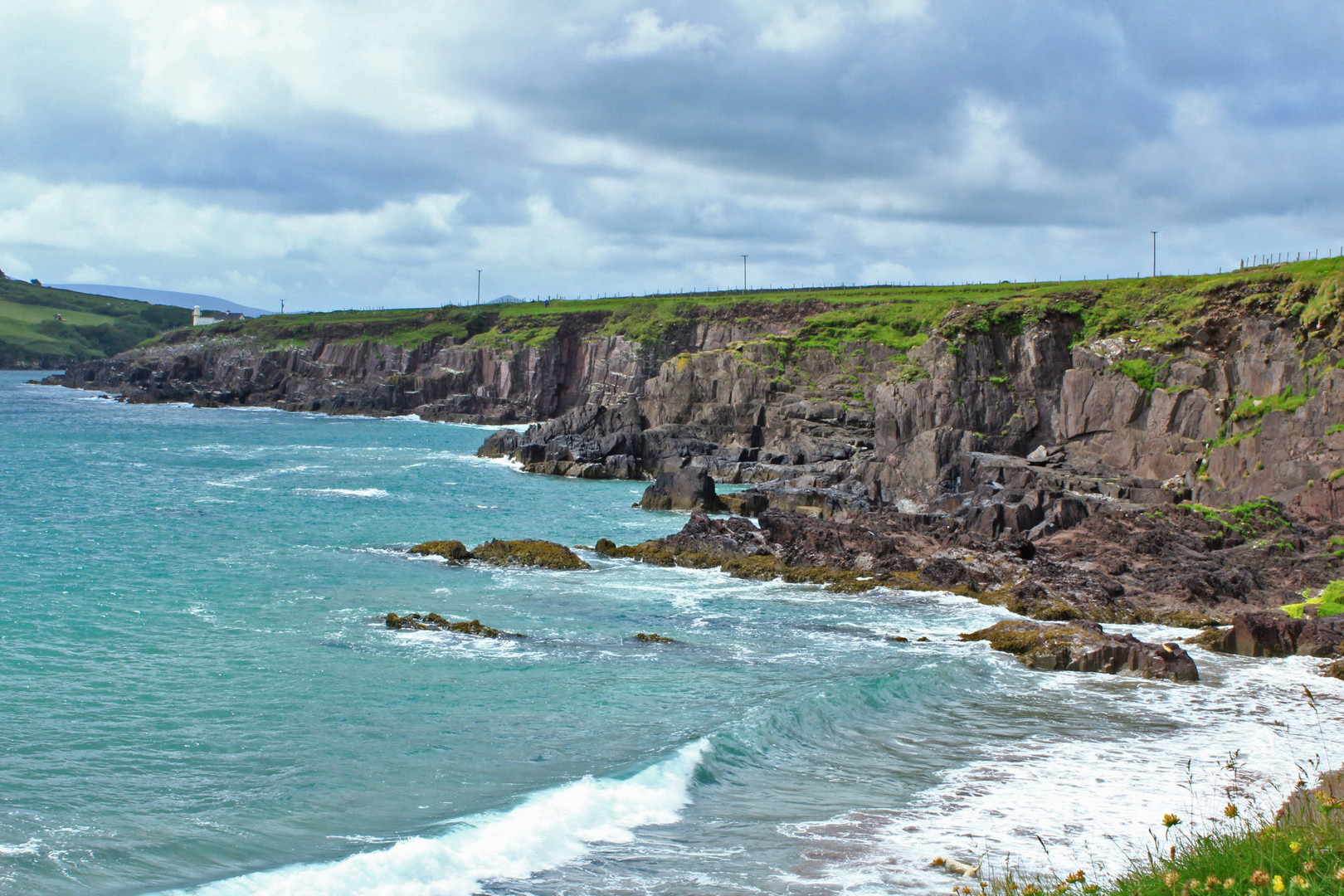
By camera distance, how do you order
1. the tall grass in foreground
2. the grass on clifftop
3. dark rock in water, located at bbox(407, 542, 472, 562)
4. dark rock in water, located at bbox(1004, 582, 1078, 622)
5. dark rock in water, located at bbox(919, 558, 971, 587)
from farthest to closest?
the grass on clifftop
dark rock in water, located at bbox(407, 542, 472, 562)
dark rock in water, located at bbox(919, 558, 971, 587)
dark rock in water, located at bbox(1004, 582, 1078, 622)
the tall grass in foreground

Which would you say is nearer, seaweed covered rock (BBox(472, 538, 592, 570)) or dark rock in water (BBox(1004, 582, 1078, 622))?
dark rock in water (BBox(1004, 582, 1078, 622))

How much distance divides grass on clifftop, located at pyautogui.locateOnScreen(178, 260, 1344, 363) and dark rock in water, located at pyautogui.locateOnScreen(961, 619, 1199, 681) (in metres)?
26.0

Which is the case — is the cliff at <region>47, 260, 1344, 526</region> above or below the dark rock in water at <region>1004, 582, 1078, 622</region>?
above

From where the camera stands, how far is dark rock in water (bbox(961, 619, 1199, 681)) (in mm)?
20484

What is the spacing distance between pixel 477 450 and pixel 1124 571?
53.7 m

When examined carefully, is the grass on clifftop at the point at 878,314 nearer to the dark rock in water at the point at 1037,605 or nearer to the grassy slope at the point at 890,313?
the grassy slope at the point at 890,313

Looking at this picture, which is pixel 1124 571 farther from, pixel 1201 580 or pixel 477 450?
pixel 477 450

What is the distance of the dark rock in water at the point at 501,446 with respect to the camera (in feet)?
237

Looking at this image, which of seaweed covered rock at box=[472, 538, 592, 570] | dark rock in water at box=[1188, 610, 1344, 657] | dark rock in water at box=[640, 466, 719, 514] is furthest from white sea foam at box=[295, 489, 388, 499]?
dark rock in water at box=[1188, 610, 1344, 657]

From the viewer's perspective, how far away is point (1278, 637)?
878 inches

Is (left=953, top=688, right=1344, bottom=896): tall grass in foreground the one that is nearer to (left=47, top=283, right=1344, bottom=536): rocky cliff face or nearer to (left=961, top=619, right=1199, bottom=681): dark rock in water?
(left=961, top=619, right=1199, bottom=681): dark rock in water

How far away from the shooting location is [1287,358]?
4144cm

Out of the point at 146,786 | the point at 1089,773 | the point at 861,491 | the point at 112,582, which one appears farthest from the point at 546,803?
the point at 861,491

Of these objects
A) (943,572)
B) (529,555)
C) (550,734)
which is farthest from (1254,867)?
(529,555)
